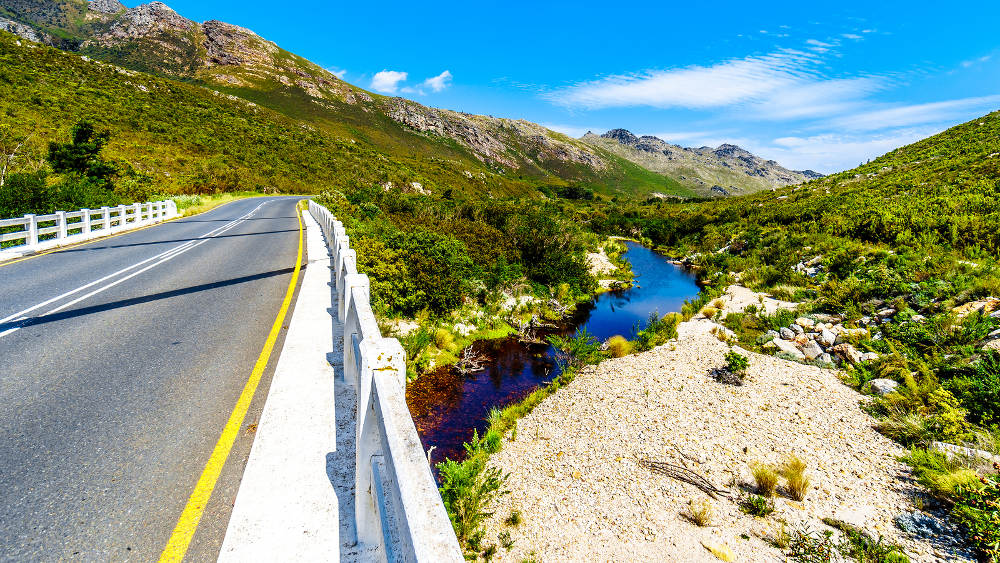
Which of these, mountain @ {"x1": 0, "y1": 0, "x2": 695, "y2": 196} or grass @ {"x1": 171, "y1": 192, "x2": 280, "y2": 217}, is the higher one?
mountain @ {"x1": 0, "y1": 0, "x2": 695, "y2": 196}

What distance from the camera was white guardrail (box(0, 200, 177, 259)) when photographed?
11172 mm

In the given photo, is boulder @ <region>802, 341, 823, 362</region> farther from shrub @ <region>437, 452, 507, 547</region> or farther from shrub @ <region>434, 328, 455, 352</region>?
shrub @ <region>434, 328, 455, 352</region>

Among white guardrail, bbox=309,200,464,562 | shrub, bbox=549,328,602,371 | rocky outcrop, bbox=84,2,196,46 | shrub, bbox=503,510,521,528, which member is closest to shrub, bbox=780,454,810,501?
shrub, bbox=503,510,521,528

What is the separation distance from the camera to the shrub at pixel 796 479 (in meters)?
5.87

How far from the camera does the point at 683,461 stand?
7043 mm

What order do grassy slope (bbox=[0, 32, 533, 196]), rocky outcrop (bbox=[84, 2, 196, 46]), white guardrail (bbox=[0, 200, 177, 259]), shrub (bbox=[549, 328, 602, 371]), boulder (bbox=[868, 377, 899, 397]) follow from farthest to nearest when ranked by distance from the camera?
1. rocky outcrop (bbox=[84, 2, 196, 46])
2. grassy slope (bbox=[0, 32, 533, 196])
3. shrub (bbox=[549, 328, 602, 371])
4. white guardrail (bbox=[0, 200, 177, 259])
5. boulder (bbox=[868, 377, 899, 397])

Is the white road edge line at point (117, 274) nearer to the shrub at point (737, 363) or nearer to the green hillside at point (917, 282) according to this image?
the green hillside at point (917, 282)

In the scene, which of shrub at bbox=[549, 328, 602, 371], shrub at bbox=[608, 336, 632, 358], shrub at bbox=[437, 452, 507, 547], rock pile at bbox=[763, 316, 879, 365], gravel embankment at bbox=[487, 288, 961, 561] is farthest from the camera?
shrub at bbox=[608, 336, 632, 358]

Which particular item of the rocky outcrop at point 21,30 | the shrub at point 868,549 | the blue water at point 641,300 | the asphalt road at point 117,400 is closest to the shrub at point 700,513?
the shrub at point 868,549

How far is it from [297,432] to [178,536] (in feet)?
3.97

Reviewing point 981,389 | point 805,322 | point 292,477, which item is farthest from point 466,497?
point 805,322

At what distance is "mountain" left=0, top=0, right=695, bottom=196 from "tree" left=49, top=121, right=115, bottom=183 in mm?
67087

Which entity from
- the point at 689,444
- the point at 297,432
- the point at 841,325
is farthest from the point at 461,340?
the point at 841,325

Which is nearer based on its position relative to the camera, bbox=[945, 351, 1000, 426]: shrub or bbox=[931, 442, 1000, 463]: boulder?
bbox=[931, 442, 1000, 463]: boulder
